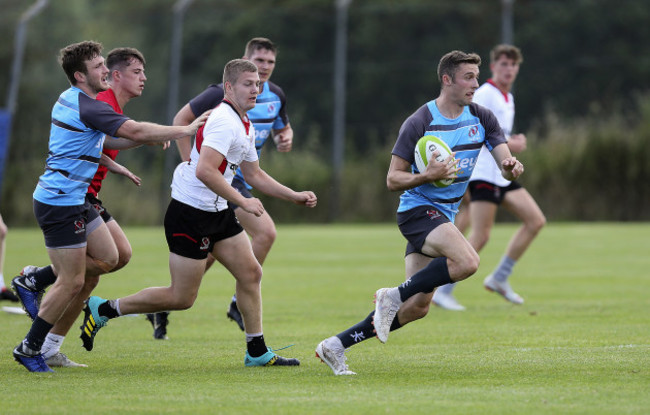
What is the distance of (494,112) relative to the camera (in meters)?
11.0

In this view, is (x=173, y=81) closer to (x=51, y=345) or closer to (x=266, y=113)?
(x=266, y=113)

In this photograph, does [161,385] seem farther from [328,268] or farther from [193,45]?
[193,45]

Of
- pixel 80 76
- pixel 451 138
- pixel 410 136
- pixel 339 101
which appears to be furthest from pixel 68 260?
pixel 339 101

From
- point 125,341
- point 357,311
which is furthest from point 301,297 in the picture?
point 125,341

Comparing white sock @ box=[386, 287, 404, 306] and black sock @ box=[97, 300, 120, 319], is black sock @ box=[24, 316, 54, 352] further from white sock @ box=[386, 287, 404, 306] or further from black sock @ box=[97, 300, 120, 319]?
white sock @ box=[386, 287, 404, 306]

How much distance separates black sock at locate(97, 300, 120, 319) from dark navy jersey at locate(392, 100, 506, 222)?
2109 mm

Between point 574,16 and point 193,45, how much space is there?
37.9 feet

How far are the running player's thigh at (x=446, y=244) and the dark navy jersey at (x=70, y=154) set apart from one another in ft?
7.43

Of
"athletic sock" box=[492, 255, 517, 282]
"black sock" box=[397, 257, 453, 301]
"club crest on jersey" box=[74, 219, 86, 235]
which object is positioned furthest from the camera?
"athletic sock" box=[492, 255, 517, 282]

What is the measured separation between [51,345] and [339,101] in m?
23.2

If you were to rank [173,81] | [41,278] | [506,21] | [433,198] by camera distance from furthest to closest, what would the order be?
[173,81], [506,21], [41,278], [433,198]

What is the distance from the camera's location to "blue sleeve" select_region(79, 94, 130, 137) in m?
6.74

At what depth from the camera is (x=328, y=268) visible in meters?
16.2

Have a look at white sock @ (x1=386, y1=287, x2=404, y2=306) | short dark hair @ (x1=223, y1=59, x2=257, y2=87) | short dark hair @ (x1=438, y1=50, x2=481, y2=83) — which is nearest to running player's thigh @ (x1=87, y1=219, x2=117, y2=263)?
short dark hair @ (x1=223, y1=59, x2=257, y2=87)
